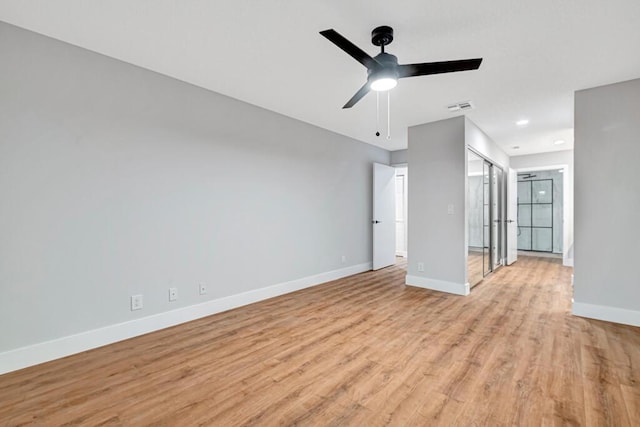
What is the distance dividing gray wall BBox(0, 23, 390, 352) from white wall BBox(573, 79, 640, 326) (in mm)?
3430

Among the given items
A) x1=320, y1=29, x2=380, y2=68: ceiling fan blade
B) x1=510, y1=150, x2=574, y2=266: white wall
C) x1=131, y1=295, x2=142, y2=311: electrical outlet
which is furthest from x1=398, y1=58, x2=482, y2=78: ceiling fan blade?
x1=510, y1=150, x2=574, y2=266: white wall

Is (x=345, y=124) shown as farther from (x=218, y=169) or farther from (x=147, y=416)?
(x=147, y=416)

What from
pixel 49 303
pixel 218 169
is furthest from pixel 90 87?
pixel 49 303

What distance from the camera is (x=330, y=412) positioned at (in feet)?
5.50

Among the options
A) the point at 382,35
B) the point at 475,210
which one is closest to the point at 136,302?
the point at 382,35

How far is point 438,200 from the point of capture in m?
4.26

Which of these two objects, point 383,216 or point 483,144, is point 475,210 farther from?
point 383,216

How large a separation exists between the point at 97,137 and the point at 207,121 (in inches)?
41.4

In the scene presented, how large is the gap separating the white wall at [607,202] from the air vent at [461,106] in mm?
1057

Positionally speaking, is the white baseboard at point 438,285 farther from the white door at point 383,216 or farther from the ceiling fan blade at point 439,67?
the ceiling fan blade at point 439,67

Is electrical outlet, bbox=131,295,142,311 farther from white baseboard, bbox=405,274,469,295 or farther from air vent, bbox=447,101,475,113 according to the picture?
air vent, bbox=447,101,475,113

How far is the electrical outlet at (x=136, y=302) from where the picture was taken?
264cm

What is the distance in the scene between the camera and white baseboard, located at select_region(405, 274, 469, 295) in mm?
4020

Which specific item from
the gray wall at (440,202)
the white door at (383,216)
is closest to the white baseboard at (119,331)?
the gray wall at (440,202)
